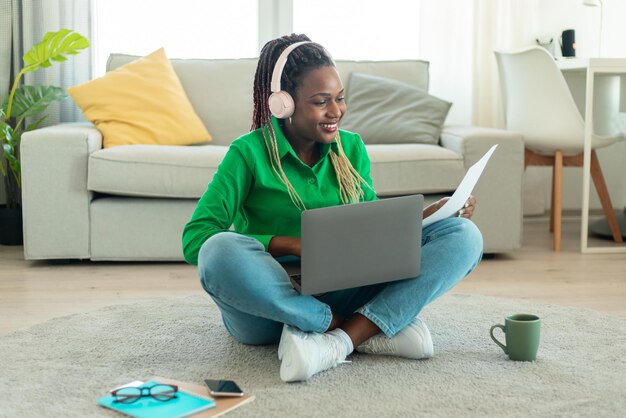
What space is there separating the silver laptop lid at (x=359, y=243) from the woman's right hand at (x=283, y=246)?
15cm

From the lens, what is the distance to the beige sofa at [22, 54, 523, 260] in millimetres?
3109

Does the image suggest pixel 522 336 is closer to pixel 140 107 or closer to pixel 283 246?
pixel 283 246

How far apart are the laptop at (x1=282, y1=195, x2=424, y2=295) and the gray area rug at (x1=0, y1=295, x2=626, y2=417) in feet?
0.70

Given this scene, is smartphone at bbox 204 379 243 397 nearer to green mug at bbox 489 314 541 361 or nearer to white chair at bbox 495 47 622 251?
green mug at bbox 489 314 541 361

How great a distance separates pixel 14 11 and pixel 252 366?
8.08 feet

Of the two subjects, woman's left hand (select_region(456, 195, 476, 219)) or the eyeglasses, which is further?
woman's left hand (select_region(456, 195, 476, 219))

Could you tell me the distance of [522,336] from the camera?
74.7 inches

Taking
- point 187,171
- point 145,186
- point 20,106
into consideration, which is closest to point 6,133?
point 20,106

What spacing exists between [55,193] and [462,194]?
5.81ft

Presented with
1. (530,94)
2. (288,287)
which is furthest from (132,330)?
(530,94)

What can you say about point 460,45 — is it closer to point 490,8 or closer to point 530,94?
point 490,8

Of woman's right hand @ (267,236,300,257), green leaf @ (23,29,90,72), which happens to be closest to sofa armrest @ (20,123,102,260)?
green leaf @ (23,29,90,72)

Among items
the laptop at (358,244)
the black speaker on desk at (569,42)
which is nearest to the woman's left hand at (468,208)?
the laptop at (358,244)

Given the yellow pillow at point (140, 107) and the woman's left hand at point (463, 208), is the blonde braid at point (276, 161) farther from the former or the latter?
the yellow pillow at point (140, 107)
